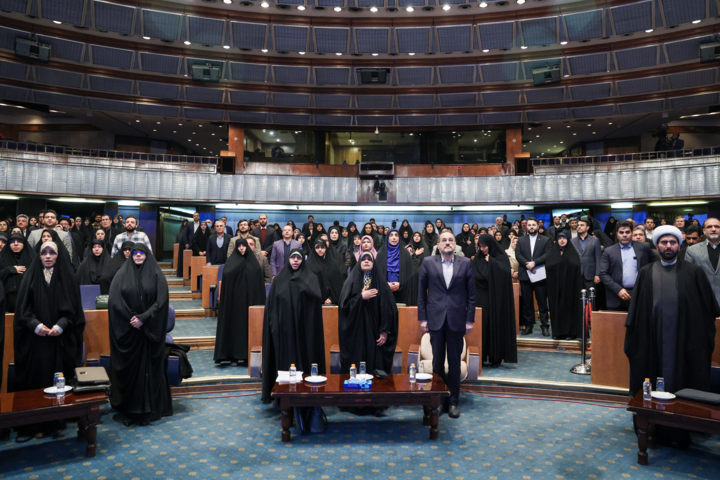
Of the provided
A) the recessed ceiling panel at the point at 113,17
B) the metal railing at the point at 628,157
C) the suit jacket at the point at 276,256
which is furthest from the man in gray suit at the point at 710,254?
the recessed ceiling panel at the point at 113,17

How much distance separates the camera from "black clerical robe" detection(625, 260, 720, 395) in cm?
364

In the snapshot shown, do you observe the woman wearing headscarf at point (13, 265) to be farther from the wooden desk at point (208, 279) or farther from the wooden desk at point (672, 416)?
the wooden desk at point (672, 416)

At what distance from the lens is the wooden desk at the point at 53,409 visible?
312 cm

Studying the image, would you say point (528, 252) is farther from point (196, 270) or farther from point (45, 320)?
point (196, 270)

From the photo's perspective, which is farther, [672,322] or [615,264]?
[615,264]

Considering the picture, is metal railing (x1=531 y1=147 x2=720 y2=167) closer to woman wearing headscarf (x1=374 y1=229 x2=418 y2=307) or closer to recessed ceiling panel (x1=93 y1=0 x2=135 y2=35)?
woman wearing headscarf (x1=374 y1=229 x2=418 y2=307)

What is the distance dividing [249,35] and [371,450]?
12440 millimetres

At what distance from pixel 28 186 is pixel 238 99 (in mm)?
5809

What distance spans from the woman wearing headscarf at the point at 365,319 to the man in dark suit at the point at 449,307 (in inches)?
13.3

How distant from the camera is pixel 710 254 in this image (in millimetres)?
4484

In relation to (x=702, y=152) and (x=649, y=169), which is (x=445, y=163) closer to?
(x=649, y=169)

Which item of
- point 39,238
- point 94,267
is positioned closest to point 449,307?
point 94,267

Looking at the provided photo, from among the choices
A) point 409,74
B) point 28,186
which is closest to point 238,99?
point 409,74

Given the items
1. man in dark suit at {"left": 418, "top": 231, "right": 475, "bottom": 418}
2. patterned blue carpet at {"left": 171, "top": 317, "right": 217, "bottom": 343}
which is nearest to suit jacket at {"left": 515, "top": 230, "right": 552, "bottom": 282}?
man in dark suit at {"left": 418, "top": 231, "right": 475, "bottom": 418}
